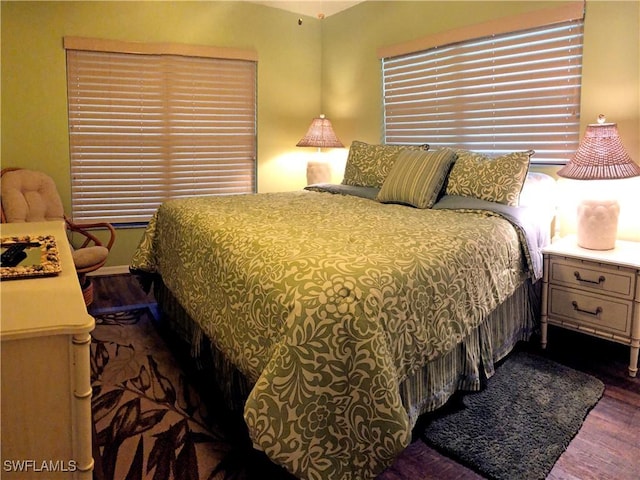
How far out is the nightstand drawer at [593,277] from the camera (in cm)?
241

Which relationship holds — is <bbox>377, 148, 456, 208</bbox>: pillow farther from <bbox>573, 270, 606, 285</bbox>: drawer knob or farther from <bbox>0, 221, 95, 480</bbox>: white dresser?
<bbox>0, 221, 95, 480</bbox>: white dresser

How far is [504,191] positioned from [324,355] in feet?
5.75

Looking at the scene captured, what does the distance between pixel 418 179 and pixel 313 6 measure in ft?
8.28

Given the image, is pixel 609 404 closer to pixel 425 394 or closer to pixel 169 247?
pixel 425 394

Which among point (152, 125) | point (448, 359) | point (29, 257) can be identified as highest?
point (152, 125)

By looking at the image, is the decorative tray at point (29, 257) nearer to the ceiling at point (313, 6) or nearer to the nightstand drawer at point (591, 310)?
the nightstand drawer at point (591, 310)

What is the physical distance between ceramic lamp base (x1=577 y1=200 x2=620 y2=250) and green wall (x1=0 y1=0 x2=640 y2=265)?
41 centimetres

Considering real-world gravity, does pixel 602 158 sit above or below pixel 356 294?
above

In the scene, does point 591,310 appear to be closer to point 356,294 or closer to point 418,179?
point 418,179

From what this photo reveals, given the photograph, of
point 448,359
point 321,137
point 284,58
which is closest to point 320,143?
point 321,137

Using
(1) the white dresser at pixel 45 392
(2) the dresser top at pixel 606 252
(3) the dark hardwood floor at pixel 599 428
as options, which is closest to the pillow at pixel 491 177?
(2) the dresser top at pixel 606 252

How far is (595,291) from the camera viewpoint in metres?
2.53

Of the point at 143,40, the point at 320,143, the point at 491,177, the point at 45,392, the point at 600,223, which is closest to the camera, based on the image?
the point at 45,392

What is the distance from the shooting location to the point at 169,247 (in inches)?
111
